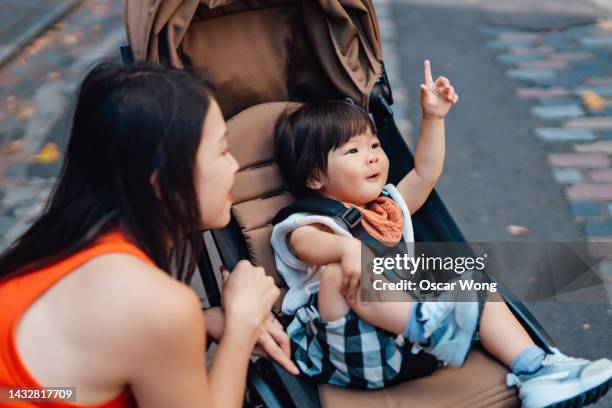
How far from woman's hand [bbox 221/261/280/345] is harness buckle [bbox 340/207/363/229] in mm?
440

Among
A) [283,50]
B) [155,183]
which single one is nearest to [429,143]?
[283,50]

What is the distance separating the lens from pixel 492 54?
526 cm

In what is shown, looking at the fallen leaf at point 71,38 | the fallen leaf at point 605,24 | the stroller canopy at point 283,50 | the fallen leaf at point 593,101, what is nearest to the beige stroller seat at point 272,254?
the stroller canopy at point 283,50

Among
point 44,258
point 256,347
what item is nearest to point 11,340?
point 44,258

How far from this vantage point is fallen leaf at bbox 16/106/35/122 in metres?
4.61

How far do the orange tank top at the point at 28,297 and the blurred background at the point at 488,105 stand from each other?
4.83 ft

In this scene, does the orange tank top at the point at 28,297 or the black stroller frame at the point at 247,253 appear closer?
the orange tank top at the point at 28,297

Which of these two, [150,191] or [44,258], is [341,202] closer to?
[150,191]

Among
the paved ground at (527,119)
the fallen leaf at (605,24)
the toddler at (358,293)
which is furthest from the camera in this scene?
the fallen leaf at (605,24)

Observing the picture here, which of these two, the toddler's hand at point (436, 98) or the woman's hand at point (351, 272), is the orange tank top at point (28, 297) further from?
the toddler's hand at point (436, 98)

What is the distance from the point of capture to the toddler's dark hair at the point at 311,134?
2373 millimetres

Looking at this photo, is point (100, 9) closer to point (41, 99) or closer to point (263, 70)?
point (41, 99)

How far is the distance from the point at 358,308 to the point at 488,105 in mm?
3060

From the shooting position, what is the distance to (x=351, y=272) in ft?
6.30
